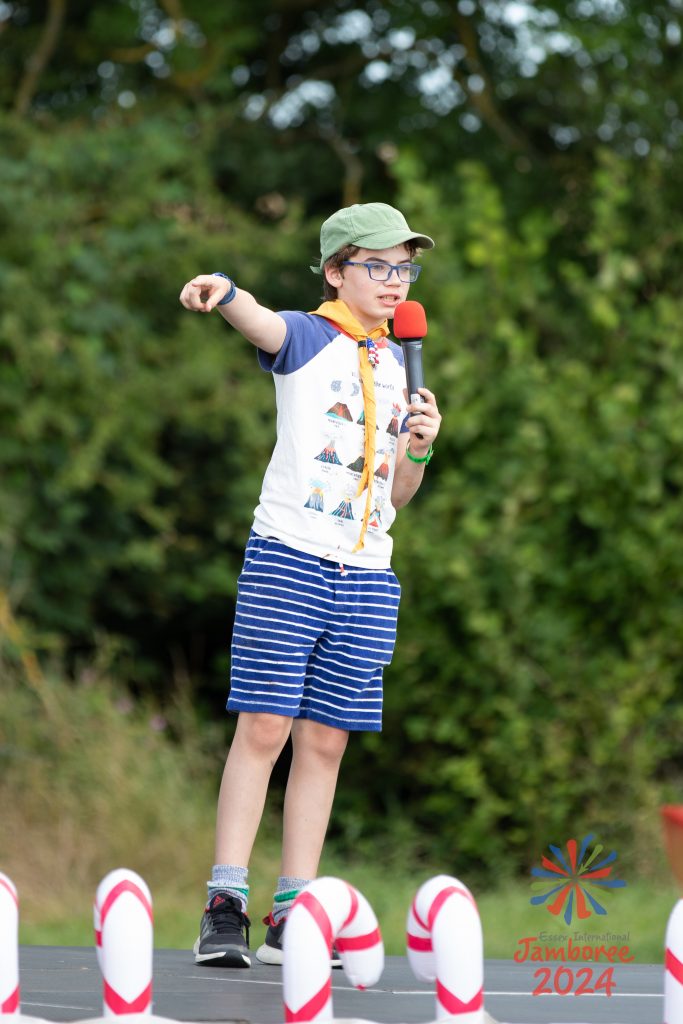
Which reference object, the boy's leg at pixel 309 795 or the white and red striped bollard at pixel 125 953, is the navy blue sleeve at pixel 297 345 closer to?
the boy's leg at pixel 309 795

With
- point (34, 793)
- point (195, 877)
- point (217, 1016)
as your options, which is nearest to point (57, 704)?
point (34, 793)

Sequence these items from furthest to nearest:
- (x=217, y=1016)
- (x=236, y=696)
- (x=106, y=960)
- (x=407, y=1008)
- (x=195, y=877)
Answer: (x=195, y=877) → (x=236, y=696) → (x=407, y=1008) → (x=217, y=1016) → (x=106, y=960)

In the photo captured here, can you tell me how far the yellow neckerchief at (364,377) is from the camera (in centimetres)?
341

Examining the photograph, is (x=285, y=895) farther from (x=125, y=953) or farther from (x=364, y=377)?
(x=364, y=377)

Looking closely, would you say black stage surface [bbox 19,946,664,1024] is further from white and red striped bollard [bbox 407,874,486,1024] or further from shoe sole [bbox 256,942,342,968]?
white and red striped bollard [bbox 407,874,486,1024]

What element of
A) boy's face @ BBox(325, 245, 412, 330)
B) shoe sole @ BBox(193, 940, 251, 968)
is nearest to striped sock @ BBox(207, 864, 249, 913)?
shoe sole @ BBox(193, 940, 251, 968)

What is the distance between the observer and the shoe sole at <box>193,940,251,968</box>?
3285 mm

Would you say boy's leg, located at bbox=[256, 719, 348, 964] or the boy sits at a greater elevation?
the boy

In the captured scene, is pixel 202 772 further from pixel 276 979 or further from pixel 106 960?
pixel 106 960

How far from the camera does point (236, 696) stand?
3.41m

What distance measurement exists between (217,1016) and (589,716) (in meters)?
5.15

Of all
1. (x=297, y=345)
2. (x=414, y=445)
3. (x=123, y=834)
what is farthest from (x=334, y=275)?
(x=123, y=834)

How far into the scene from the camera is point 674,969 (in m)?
2.47

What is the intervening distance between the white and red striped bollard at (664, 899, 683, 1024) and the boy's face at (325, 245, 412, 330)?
5.26ft
